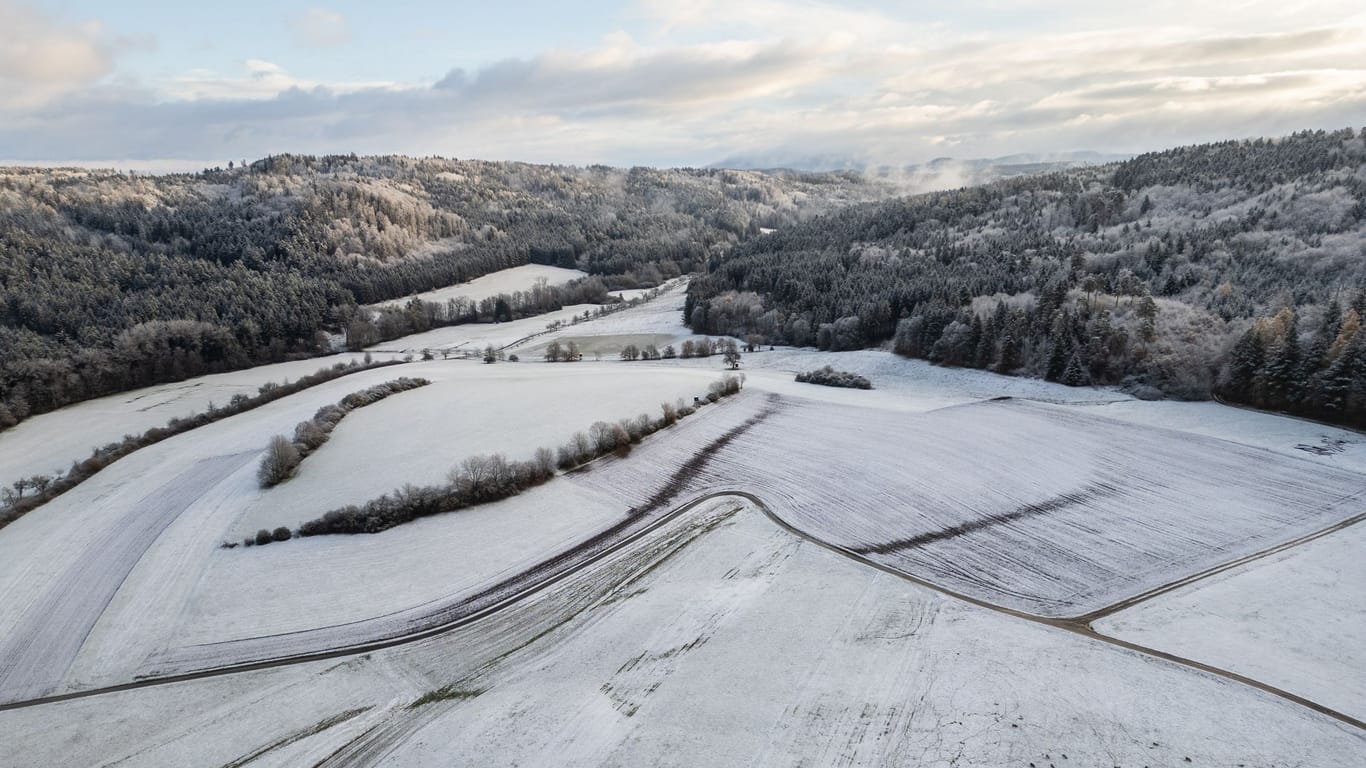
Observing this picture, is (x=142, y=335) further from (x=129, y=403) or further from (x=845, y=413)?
(x=845, y=413)

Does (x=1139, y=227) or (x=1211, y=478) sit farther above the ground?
(x=1139, y=227)

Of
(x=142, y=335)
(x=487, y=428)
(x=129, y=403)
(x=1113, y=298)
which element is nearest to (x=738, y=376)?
(x=487, y=428)

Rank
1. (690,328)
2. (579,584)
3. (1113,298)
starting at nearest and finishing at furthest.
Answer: (579,584) → (1113,298) → (690,328)

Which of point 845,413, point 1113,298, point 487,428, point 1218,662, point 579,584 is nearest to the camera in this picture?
point 1218,662

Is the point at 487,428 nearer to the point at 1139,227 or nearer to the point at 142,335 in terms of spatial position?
the point at 142,335

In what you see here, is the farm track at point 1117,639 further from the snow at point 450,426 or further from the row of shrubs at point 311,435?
the row of shrubs at point 311,435

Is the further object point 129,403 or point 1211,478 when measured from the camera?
point 129,403

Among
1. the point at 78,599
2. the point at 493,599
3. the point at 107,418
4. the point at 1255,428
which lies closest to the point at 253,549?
the point at 78,599

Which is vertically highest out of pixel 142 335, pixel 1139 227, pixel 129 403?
pixel 1139 227
